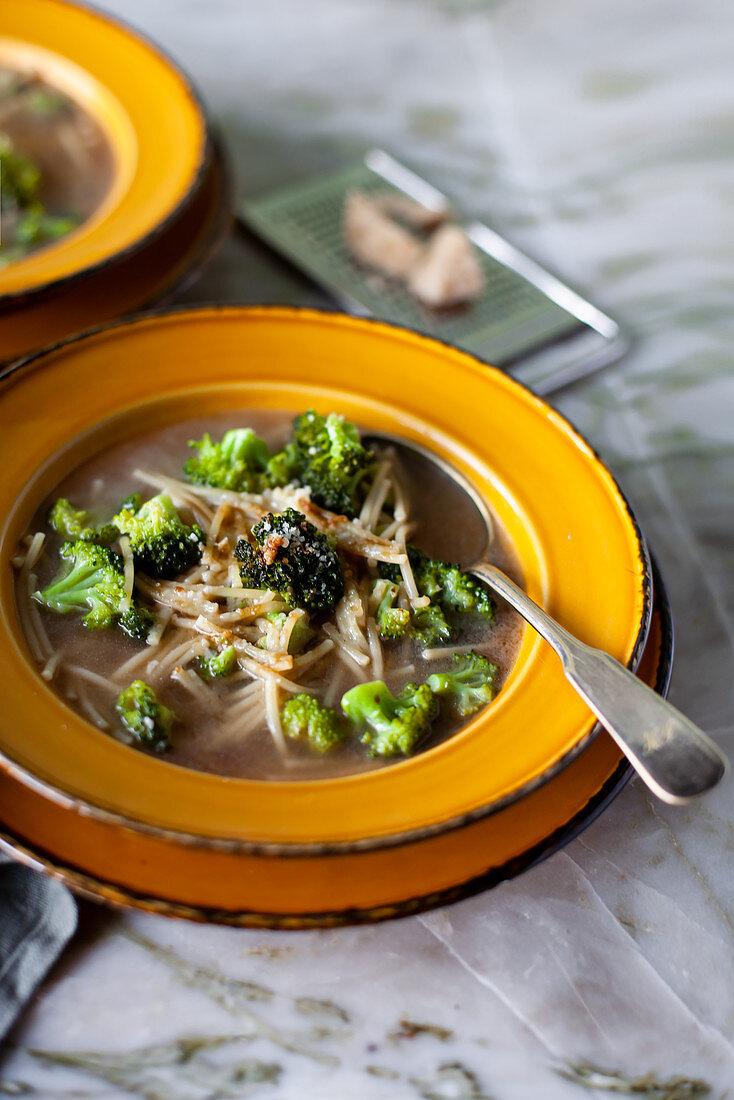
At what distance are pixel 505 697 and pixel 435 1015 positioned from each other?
30.1 inches

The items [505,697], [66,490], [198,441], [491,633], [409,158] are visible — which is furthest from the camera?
[409,158]

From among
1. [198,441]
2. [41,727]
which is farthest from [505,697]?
[198,441]

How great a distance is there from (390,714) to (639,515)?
1640 millimetres

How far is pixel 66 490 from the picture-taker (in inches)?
120

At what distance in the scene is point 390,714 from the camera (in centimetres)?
257

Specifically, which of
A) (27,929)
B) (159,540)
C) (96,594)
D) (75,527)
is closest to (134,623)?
(96,594)

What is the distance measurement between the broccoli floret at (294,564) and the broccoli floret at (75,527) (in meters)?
0.41

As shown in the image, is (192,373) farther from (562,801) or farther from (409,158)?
(409,158)

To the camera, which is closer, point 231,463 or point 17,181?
point 231,463

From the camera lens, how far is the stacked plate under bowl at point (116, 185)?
11.6ft

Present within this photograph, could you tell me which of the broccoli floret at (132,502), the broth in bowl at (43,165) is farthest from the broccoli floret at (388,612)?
the broth in bowl at (43,165)


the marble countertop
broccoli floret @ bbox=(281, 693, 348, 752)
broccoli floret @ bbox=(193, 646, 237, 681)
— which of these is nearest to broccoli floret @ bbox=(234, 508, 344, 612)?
broccoli floret @ bbox=(193, 646, 237, 681)

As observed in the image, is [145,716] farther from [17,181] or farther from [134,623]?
[17,181]

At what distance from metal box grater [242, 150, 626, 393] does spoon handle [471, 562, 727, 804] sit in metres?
1.88
